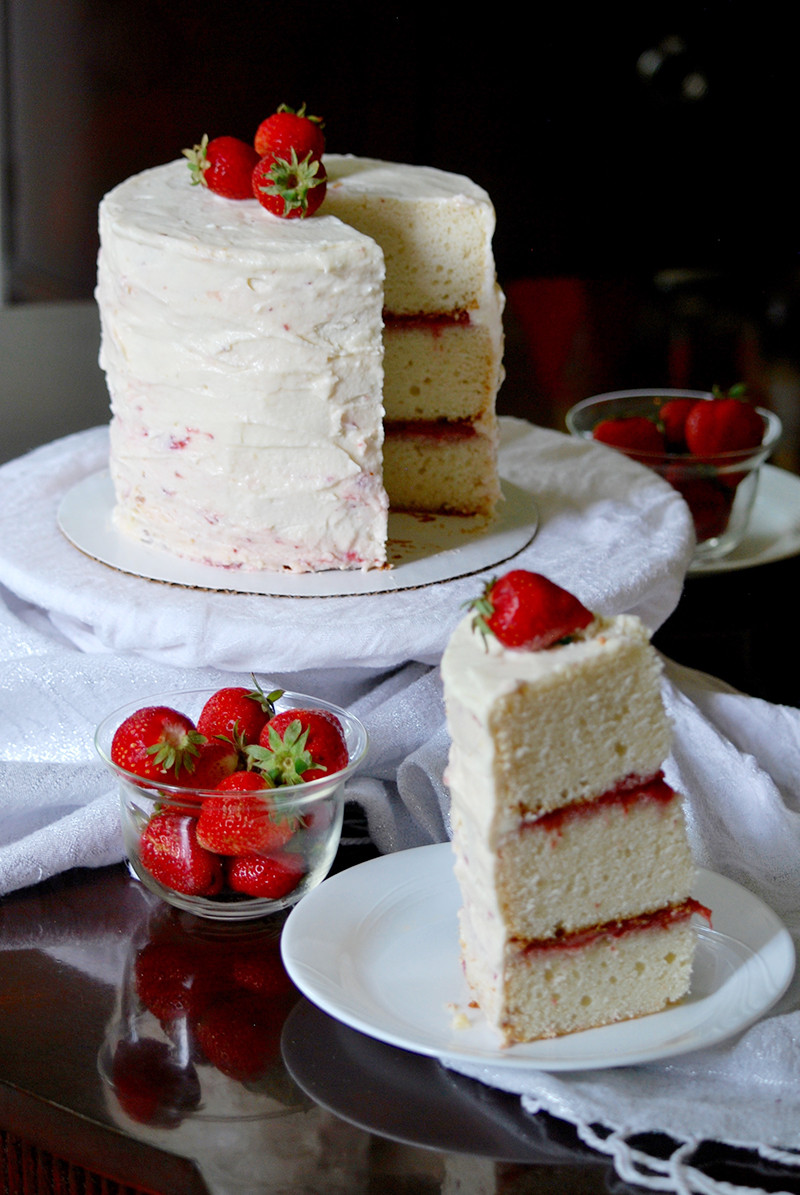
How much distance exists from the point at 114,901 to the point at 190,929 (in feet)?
0.33

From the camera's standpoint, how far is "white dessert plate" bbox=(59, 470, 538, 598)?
1769 millimetres

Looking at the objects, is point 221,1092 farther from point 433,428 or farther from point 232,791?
point 433,428

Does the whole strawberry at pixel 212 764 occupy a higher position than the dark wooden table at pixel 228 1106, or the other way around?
the whole strawberry at pixel 212 764

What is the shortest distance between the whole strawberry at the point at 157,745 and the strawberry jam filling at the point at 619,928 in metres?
0.37

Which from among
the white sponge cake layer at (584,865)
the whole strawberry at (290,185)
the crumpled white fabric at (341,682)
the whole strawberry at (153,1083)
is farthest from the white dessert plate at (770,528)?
the whole strawberry at (153,1083)

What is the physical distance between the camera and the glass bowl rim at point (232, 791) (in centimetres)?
134

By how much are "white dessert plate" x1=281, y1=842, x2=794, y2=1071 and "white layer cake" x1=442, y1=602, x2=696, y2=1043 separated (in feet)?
0.09

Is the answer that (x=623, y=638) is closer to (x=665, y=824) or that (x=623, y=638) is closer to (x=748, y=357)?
(x=665, y=824)

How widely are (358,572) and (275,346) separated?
299mm

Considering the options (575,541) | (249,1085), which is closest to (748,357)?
(575,541)

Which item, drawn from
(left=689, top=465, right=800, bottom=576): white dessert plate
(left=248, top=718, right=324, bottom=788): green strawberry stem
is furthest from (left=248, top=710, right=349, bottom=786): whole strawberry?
(left=689, top=465, right=800, bottom=576): white dessert plate

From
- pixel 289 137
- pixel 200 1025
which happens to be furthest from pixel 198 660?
pixel 289 137

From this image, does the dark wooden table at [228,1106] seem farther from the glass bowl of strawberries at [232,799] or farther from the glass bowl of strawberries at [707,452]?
the glass bowl of strawberries at [707,452]

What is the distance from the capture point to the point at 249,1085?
1223 mm
